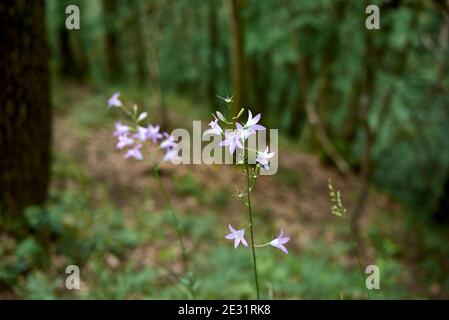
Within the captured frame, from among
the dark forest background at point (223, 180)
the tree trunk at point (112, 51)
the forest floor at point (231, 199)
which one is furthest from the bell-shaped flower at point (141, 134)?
the tree trunk at point (112, 51)

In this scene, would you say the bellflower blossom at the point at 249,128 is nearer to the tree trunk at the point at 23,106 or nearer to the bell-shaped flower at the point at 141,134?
the bell-shaped flower at the point at 141,134

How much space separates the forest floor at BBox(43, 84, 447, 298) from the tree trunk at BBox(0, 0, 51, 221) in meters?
1.85

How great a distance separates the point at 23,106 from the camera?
3613 millimetres

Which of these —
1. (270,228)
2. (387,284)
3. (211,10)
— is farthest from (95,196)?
(211,10)

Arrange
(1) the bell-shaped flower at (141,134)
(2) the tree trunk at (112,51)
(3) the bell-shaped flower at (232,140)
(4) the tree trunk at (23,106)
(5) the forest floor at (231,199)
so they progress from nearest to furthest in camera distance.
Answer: (3) the bell-shaped flower at (232,140) < (1) the bell-shaped flower at (141,134) < (4) the tree trunk at (23,106) < (5) the forest floor at (231,199) < (2) the tree trunk at (112,51)

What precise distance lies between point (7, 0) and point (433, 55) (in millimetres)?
8102

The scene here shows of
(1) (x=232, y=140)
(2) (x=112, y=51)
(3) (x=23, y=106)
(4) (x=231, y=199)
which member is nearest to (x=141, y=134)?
Result: (1) (x=232, y=140)

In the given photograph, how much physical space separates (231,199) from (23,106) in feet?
15.0

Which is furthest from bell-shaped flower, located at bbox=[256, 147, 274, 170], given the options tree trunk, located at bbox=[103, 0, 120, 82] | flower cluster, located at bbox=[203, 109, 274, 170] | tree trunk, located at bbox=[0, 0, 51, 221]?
tree trunk, located at bbox=[103, 0, 120, 82]

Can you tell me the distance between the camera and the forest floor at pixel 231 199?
261 inches

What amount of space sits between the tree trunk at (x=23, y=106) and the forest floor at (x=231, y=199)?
1.85m

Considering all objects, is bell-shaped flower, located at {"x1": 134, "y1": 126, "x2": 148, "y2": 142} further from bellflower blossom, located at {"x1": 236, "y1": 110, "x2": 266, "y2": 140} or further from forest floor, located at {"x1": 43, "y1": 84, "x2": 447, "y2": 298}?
forest floor, located at {"x1": 43, "y1": 84, "x2": 447, "y2": 298}

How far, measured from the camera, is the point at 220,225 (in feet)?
21.4
